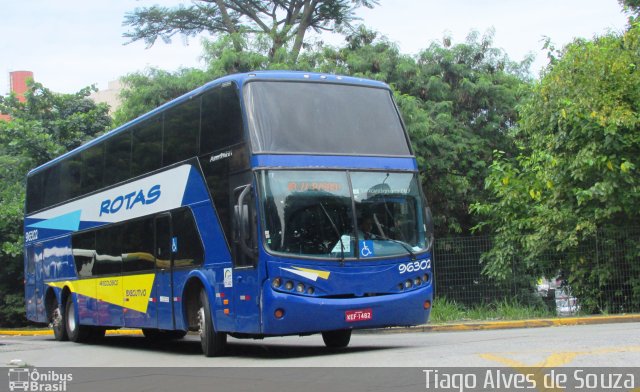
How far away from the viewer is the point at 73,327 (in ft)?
65.8

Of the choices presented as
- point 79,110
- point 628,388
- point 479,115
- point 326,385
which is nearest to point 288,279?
point 326,385

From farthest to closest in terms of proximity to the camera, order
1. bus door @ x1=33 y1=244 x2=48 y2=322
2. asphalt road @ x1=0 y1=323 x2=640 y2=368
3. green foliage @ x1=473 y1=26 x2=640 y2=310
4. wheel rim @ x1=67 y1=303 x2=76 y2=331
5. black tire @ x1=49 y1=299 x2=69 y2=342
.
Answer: bus door @ x1=33 y1=244 x2=48 y2=322 → black tire @ x1=49 y1=299 x2=69 y2=342 → wheel rim @ x1=67 y1=303 x2=76 y2=331 → green foliage @ x1=473 y1=26 x2=640 y2=310 → asphalt road @ x1=0 y1=323 x2=640 y2=368

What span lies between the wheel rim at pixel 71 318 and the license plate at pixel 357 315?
32.4 feet

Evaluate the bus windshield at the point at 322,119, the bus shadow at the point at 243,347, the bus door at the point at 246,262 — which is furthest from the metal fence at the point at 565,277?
the bus door at the point at 246,262

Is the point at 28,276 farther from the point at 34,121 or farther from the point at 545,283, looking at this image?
the point at 545,283

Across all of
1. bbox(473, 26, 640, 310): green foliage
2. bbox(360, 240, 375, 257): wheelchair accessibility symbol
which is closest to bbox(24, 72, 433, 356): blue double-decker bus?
bbox(360, 240, 375, 257): wheelchair accessibility symbol

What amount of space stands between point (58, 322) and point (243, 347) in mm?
6937

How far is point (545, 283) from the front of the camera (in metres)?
20.6

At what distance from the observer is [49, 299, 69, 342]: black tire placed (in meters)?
20.6

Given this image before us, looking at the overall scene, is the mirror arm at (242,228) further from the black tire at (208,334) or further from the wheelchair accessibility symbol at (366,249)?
the black tire at (208,334)

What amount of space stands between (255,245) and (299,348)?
12.0 feet

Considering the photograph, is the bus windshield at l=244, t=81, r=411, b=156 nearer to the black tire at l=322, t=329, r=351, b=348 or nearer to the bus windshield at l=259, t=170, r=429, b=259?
the bus windshield at l=259, t=170, r=429, b=259

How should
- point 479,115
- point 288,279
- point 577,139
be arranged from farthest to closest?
point 479,115
point 577,139
point 288,279

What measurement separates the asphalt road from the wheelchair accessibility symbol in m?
1.42
